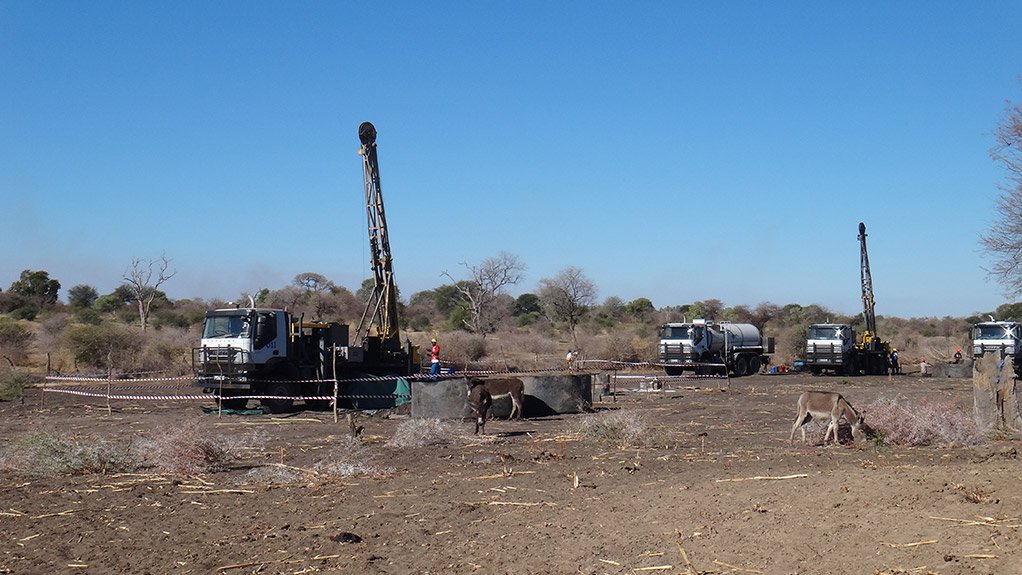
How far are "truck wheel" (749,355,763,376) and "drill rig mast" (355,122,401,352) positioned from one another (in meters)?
21.3

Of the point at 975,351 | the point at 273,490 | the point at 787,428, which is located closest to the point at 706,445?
the point at 787,428

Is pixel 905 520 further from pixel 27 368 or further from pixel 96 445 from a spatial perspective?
pixel 27 368

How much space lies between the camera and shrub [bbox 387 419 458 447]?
1647 cm

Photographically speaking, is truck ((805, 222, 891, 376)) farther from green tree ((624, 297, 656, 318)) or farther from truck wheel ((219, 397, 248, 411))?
green tree ((624, 297, 656, 318))

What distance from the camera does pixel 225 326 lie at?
2659 centimetres

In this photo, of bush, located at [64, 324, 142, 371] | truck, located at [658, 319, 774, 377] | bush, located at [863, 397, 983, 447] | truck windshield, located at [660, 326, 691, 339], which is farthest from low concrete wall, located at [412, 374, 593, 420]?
bush, located at [64, 324, 142, 371]

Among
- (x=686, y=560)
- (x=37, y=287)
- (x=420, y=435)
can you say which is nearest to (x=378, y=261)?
(x=420, y=435)

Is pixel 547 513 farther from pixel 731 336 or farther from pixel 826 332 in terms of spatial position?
pixel 826 332

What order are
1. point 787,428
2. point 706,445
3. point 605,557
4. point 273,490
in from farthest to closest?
1. point 787,428
2. point 706,445
3. point 273,490
4. point 605,557

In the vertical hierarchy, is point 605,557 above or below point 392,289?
below

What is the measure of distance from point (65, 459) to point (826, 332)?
3823 centimetres

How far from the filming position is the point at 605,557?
8.27 metres

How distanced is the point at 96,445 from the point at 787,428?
11956 mm

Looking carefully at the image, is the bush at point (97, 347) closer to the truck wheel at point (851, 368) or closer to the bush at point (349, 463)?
the bush at point (349, 463)
